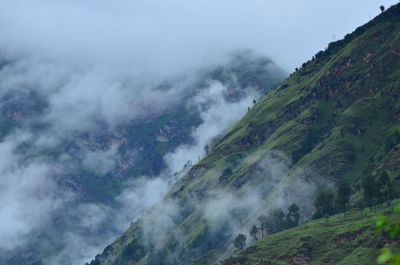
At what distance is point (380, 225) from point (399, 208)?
9.82 feet

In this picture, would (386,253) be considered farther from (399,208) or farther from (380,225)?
(399,208)

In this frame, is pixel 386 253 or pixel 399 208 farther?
pixel 399 208

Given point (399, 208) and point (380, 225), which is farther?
point (399, 208)

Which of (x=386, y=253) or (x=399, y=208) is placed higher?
(x=399, y=208)

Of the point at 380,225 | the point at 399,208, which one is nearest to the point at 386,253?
the point at 380,225

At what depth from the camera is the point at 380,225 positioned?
19750mm

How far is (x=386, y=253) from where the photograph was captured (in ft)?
61.8

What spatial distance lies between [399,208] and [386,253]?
156 inches

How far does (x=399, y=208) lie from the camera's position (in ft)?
73.5
